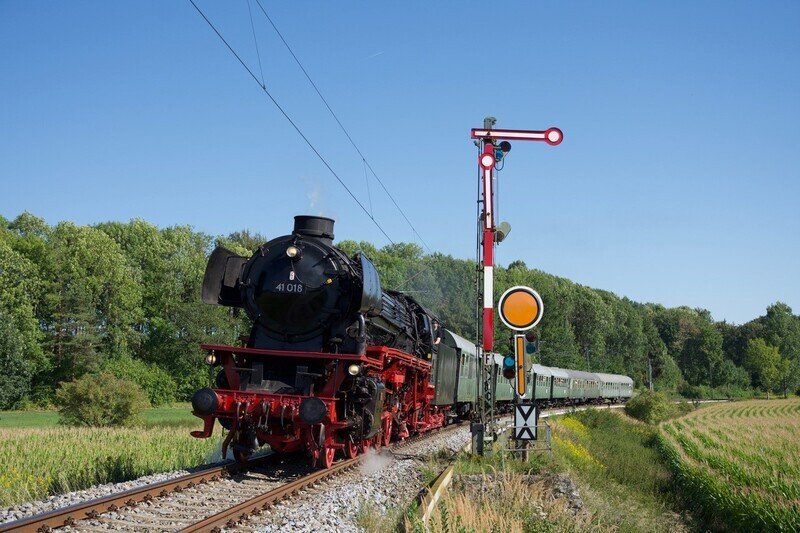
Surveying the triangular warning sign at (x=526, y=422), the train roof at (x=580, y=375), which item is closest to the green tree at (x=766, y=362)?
the train roof at (x=580, y=375)

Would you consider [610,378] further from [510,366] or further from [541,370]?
[510,366]

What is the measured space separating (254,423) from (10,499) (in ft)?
10.5

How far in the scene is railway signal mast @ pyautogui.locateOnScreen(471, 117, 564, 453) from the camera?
489 inches

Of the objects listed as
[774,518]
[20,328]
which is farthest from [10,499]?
[20,328]

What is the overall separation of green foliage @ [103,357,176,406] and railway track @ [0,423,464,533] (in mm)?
40994

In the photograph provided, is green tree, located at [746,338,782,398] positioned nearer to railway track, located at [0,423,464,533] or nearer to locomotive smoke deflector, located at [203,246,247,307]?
locomotive smoke deflector, located at [203,246,247,307]

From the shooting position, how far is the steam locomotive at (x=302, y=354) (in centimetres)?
1104

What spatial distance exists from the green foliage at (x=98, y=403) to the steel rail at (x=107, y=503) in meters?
14.4

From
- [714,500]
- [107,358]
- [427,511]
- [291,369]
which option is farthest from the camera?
[107,358]

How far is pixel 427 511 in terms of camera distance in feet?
23.0

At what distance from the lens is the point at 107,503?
777 cm

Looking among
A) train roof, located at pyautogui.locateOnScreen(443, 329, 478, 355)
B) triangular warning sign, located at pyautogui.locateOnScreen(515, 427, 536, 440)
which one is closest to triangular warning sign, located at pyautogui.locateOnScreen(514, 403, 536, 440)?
triangular warning sign, located at pyautogui.locateOnScreen(515, 427, 536, 440)

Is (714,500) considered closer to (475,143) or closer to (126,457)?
(475,143)

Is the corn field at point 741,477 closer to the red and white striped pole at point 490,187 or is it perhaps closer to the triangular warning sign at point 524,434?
the triangular warning sign at point 524,434
